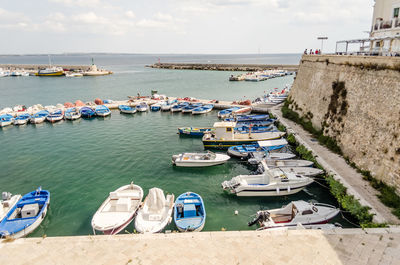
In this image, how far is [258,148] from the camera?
23.5 metres

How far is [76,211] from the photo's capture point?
52.1ft

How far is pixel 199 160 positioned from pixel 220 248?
11.7 meters

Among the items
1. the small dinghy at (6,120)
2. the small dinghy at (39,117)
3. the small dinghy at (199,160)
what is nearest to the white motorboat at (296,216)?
the small dinghy at (199,160)

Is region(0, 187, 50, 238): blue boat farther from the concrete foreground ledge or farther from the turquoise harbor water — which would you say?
the concrete foreground ledge

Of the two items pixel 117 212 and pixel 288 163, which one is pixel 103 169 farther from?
pixel 288 163

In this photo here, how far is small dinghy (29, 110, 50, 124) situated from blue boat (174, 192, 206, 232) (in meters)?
32.8

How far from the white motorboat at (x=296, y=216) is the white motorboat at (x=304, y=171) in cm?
366

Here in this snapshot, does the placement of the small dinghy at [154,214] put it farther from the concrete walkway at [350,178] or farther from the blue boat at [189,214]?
the concrete walkway at [350,178]

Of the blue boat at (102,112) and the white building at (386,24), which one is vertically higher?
the white building at (386,24)

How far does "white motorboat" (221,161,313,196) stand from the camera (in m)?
16.8

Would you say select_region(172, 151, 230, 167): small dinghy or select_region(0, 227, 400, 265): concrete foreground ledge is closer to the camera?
select_region(0, 227, 400, 265): concrete foreground ledge

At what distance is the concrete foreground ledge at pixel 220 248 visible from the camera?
31.2 ft

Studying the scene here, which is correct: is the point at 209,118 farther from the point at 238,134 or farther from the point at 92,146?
the point at 92,146

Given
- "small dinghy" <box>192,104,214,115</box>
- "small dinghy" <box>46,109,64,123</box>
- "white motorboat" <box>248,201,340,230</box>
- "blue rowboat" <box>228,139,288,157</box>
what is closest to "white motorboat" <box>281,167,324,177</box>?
"white motorboat" <box>248,201,340,230</box>
